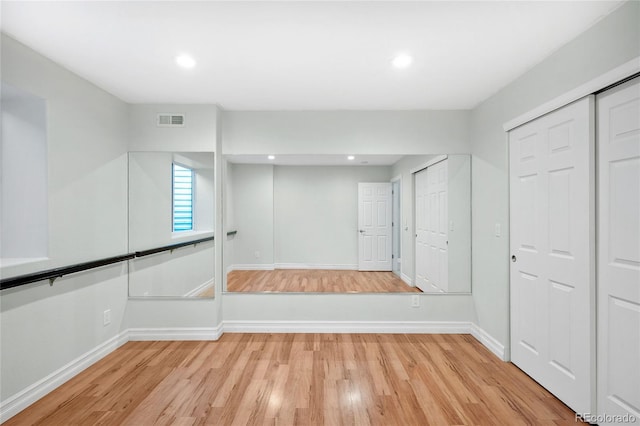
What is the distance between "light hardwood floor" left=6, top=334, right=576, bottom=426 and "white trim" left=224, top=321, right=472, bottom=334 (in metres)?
0.27

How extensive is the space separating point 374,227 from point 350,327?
46.2 inches

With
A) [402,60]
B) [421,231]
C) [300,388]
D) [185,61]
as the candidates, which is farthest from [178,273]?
[402,60]

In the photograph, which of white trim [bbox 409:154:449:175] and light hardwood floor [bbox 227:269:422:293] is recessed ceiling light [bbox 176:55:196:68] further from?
white trim [bbox 409:154:449:175]

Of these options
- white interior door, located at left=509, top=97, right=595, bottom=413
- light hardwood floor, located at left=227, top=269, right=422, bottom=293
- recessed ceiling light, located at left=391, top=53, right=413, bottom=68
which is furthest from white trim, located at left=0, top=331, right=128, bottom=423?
white interior door, located at left=509, top=97, right=595, bottom=413

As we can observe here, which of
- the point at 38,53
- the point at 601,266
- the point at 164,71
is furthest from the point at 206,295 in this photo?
the point at 601,266

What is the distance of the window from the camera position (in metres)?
3.40

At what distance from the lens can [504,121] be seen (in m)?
2.87

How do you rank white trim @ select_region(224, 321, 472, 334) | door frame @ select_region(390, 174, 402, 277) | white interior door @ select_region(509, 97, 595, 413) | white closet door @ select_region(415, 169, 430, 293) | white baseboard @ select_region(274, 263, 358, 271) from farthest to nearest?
white baseboard @ select_region(274, 263, 358, 271) < door frame @ select_region(390, 174, 402, 277) < white closet door @ select_region(415, 169, 430, 293) < white trim @ select_region(224, 321, 472, 334) < white interior door @ select_region(509, 97, 595, 413)

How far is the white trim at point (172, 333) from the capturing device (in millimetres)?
3320

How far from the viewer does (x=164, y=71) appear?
257cm

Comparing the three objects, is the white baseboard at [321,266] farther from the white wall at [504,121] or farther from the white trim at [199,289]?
the white wall at [504,121]

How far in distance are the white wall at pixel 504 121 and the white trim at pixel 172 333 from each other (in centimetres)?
277

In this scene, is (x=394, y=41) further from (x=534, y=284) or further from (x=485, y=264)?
(x=485, y=264)

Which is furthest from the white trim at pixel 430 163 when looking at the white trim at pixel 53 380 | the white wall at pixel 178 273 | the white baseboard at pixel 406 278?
the white trim at pixel 53 380
